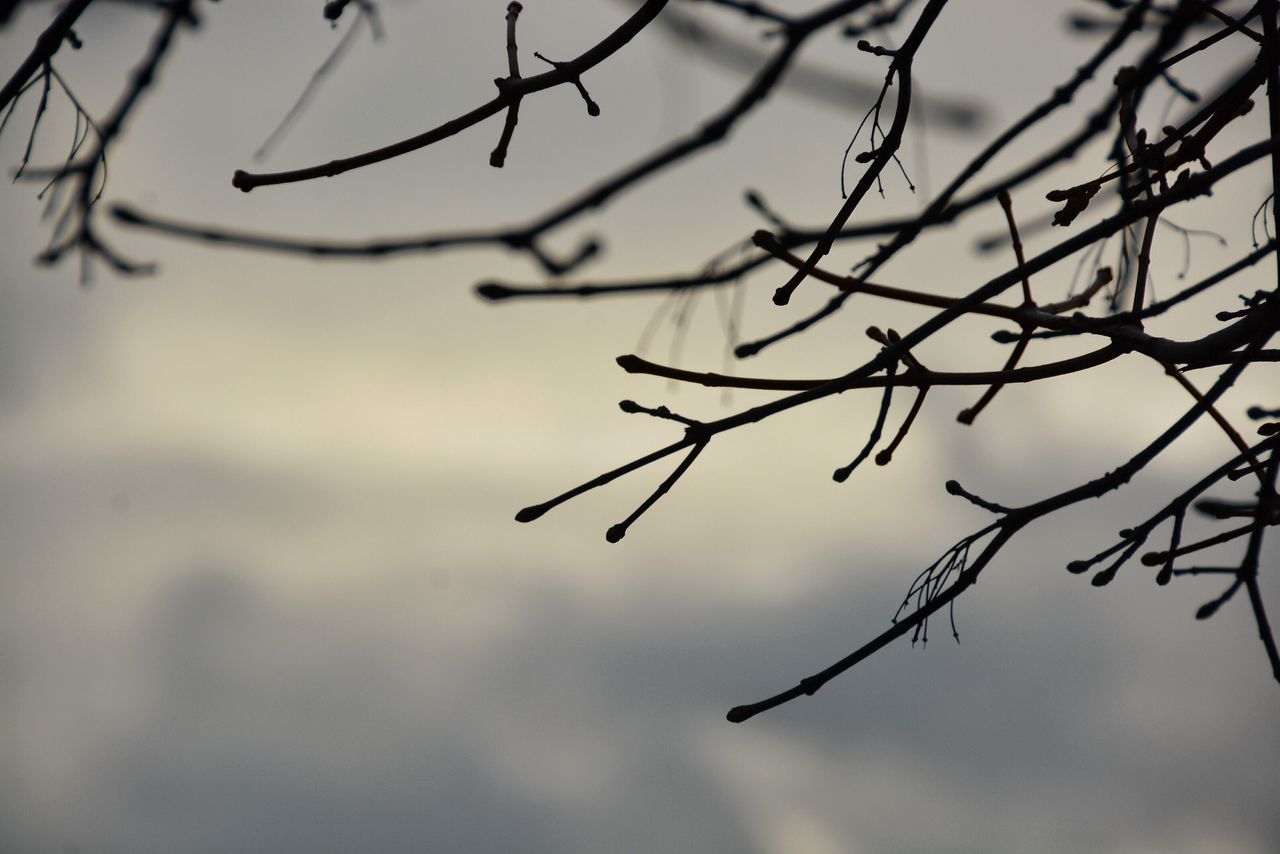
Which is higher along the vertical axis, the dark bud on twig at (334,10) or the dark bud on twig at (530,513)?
the dark bud on twig at (334,10)

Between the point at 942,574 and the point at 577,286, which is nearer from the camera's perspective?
the point at 577,286

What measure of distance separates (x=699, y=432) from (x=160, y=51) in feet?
6.55

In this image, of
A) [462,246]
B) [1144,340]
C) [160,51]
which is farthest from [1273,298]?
[160,51]

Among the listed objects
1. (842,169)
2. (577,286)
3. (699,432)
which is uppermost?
(842,169)

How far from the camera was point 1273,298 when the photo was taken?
1795 millimetres

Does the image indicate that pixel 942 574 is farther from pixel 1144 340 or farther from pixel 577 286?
pixel 577 286

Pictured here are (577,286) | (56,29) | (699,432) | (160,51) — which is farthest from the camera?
(160,51)

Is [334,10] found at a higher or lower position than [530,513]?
higher

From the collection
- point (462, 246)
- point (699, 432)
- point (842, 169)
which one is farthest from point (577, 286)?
point (842, 169)

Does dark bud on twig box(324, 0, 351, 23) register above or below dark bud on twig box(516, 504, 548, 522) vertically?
above

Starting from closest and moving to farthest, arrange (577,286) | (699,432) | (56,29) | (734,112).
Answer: (577,286) → (699,432) → (734,112) → (56,29)

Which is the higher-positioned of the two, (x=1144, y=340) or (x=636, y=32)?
(x=636, y=32)

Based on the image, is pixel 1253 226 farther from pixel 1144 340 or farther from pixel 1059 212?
pixel 1144 340

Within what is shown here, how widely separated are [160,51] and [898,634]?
96.1 inches
